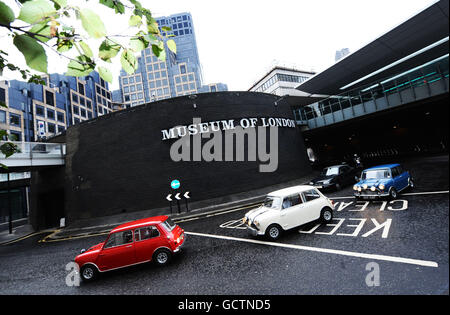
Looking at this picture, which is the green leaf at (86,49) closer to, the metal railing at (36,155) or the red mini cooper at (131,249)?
the red mini cooper at (131,249)

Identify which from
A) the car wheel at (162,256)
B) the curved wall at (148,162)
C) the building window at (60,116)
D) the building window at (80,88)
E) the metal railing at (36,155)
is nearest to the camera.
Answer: the car wheel at (162,256)

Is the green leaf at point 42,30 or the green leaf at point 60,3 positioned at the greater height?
the green leaf at point 60,3

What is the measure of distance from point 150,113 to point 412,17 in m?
19.6

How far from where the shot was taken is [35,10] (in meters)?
1.45

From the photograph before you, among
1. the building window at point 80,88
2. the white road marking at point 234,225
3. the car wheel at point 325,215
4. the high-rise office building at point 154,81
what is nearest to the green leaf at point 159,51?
the car wheel at point 325,215

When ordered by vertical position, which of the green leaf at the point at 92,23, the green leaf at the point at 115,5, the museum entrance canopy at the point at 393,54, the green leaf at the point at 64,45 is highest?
the museum entrance canopy at the point at 393,54

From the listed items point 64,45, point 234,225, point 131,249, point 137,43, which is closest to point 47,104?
point 131,249

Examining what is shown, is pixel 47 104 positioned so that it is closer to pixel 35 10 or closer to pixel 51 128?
pixel 51 128

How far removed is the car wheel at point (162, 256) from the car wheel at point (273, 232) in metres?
3.52

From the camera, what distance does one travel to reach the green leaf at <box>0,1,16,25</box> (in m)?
1.34

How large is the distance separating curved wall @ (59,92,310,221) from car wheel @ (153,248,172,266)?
946 cm

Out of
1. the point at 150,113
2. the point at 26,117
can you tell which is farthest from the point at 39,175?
the point at 26,117

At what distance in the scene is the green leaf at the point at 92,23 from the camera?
5.08ft

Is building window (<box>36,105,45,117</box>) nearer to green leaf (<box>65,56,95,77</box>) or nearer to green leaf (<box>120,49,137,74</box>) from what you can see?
green leaf (<box>65,56,95,77</box>)
